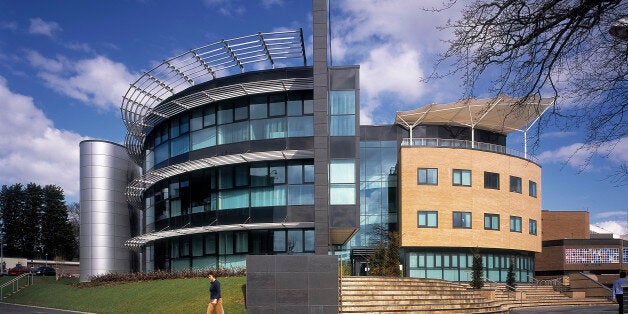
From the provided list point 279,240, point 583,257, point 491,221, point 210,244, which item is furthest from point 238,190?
point 583,257

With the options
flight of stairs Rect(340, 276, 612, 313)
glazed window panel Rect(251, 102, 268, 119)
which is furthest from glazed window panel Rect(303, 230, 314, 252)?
flight of stairs Rect(340, 276, 612, 313)

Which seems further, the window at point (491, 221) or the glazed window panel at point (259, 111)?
the window at point (491, 221)

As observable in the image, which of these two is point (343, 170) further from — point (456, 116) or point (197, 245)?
point (456, 116)

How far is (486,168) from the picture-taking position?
4612 cm

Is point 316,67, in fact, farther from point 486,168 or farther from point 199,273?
point 486,168

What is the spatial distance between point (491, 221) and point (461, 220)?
269 cm

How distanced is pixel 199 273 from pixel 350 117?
11.4 metres

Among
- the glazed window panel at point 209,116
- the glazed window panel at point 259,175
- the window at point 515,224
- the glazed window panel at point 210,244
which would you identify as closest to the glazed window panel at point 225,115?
the glazed window panel at point 209,116

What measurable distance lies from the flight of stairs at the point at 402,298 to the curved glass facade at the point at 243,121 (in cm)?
1122

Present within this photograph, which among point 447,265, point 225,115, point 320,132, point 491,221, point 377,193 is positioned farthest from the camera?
point 377,193

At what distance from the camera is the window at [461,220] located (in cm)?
4459

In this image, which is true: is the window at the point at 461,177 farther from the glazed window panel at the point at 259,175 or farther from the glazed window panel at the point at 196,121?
the glazed window panel at the point at 196,121

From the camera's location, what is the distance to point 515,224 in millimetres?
47562

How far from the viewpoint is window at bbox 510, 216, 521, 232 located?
4725cm
